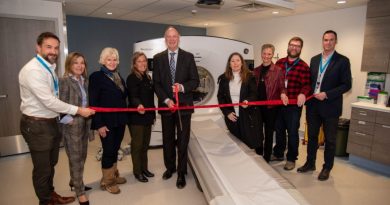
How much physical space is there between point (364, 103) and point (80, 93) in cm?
355

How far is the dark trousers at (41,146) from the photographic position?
2080 mm

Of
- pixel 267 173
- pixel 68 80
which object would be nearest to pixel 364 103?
pixel 267 173

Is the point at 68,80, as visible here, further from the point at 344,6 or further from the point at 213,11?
the point at 344,6

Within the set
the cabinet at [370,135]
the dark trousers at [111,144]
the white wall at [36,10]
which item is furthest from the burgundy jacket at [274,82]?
the white wall at [36,10]

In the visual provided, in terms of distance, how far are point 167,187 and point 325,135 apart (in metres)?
1.84

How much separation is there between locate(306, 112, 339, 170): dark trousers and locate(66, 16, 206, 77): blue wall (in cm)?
466

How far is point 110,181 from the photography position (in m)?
2.73

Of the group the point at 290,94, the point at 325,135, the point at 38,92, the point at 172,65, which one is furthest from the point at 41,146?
the point at 325,135

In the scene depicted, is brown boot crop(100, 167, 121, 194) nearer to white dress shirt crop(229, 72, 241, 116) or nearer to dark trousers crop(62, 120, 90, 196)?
dark trousers crop(62, 120, 90, 196)

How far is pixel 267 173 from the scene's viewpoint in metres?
2.09

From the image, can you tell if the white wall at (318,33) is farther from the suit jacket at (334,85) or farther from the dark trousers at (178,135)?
the dark trousers at (178,135)

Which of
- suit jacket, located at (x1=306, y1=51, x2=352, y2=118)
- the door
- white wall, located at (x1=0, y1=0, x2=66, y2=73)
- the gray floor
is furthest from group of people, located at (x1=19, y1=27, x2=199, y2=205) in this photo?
white wall, located at (x1=0, y1=0, x2=66, y2=73)

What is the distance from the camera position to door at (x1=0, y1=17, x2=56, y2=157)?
3.76m

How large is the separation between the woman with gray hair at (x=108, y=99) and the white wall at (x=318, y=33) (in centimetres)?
369
